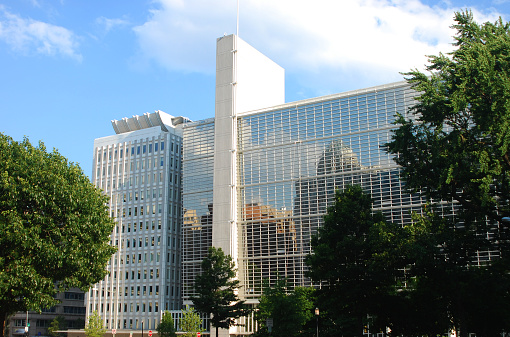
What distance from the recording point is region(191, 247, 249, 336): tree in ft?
192

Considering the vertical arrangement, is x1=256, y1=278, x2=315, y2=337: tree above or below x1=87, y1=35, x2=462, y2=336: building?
below

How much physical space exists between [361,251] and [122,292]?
59.2 meters

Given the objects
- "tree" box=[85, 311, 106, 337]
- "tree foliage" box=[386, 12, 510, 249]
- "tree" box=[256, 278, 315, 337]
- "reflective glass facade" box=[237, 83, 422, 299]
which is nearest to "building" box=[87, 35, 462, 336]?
"reflective glass facade" box=[237, 83, 422, 299]

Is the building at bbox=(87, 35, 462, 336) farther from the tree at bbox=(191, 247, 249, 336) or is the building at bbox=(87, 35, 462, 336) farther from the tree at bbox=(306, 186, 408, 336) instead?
the tree at bbox=(306, 186, 408, 336)

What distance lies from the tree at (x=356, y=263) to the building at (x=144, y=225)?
48635 mm

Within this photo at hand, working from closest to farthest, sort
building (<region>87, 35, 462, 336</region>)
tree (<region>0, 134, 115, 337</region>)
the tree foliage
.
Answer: the tree foliage, tree (<region>0, 134, 115, 337</region>), building (<region>87, 35, 462, 336</region>)

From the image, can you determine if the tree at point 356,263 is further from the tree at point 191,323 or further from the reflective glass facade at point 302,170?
the tree at point 191,323

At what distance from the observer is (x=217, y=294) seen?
5906cm

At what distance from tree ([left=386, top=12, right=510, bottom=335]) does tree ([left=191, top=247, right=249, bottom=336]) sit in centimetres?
2394

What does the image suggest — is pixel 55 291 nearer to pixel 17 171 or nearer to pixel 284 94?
pixel 17 171

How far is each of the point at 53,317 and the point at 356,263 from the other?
343 ft

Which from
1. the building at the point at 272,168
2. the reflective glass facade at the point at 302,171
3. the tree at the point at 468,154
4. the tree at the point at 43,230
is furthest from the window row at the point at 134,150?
the tree at the point at 468,154

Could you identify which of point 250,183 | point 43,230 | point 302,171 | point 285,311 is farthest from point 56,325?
point 43,230

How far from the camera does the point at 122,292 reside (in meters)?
94.1
